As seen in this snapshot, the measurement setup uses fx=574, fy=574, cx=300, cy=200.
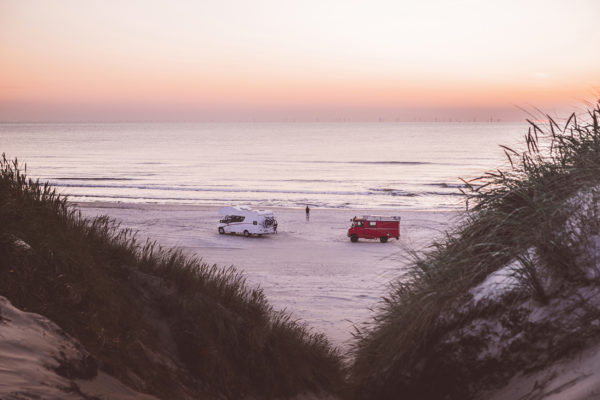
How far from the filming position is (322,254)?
28219 mm

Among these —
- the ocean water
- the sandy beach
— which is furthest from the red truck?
the ocean water

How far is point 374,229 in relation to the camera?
3231cm

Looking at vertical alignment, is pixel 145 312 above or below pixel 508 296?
below

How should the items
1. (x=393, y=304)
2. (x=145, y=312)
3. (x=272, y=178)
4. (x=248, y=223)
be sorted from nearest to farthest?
1. (x=145, y=312)
2. (x=393, y=304)
3. (x=248, y=223)
4. (x=272, y=178)

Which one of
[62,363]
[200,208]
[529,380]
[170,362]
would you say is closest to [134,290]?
[170,362]

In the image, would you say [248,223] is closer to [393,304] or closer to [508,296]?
[393,304]

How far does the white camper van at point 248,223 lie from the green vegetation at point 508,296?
27.7 m

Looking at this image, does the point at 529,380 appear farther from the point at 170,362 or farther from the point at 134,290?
the point at 134,290

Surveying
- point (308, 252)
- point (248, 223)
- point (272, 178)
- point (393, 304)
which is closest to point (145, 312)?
point (393, 304)

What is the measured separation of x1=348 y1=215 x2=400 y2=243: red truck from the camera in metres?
32.1

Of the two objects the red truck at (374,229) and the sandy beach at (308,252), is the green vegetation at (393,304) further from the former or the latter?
the red truck at (374,229)

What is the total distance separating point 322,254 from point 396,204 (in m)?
22.3

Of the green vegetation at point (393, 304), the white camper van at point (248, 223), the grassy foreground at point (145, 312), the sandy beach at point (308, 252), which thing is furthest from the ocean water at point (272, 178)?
the green vegetation at point (393, 304)

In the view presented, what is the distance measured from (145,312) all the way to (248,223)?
27521 mm
